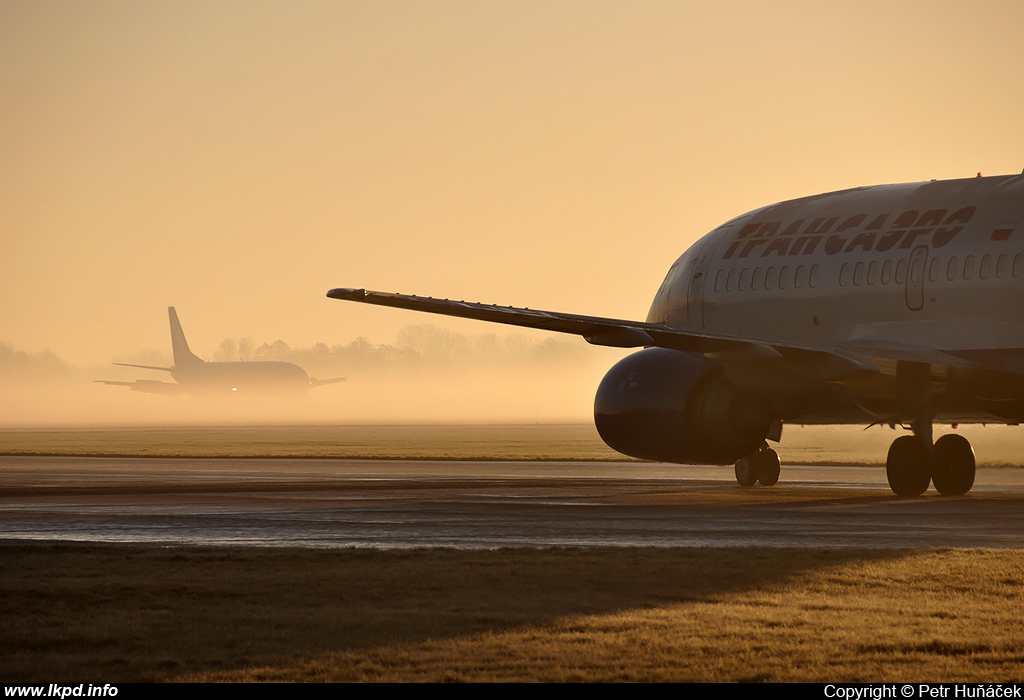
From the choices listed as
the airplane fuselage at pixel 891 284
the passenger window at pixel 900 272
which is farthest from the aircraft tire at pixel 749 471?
the passenger window at pixel 900 272

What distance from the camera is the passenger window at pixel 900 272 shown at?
22.8 m

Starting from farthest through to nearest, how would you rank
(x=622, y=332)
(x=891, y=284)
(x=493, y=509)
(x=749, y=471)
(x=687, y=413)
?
1. (x=749, y=471)
2. (x=687, y=413)
3. (x=891, y=284)
4. (x=493, y=509)
5. (x=622, y=332)

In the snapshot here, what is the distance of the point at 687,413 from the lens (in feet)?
76.8

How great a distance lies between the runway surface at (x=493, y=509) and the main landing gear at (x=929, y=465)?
354 millimetres

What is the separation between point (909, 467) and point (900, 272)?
350 centimetres

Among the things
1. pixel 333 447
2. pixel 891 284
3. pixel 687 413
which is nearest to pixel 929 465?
pixel 891 284

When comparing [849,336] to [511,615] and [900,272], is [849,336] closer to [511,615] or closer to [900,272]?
[900,272]

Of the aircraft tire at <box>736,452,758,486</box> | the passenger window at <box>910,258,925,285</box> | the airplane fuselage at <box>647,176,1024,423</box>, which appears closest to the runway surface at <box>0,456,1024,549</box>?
the aircraft tire at <box>736,452,758,486</box>

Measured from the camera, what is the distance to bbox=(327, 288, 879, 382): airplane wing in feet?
66.6

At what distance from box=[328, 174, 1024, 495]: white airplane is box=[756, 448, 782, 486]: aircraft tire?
7.17ft

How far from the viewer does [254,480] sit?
30594 millimetres

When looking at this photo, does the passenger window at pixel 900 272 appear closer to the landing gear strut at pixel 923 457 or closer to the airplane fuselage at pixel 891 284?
the airplane fuselage at pixel 891 284
